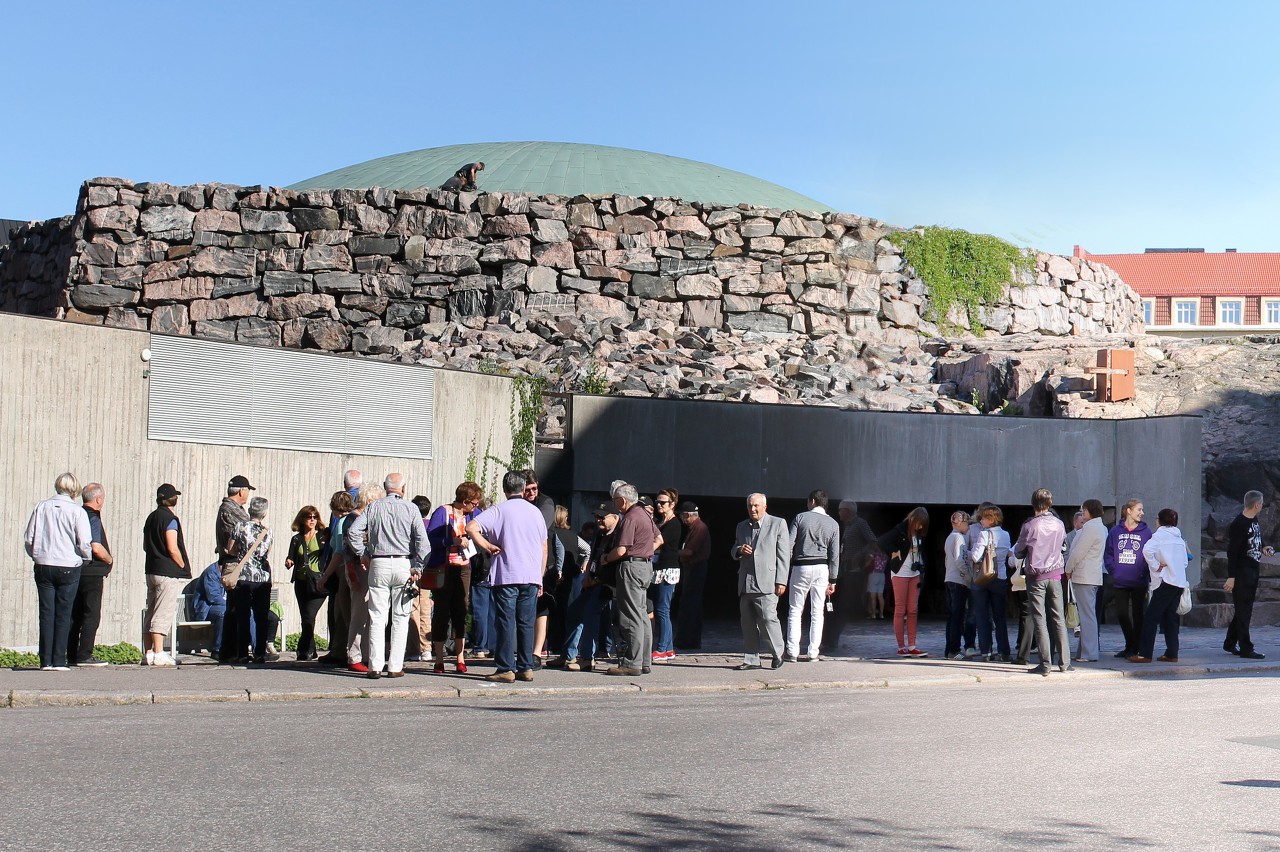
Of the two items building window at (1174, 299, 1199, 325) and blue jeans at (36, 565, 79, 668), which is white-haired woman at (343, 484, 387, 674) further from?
building window at (1174, 299, 1199, 325)

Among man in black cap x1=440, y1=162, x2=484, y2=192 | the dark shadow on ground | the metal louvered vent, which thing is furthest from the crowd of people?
man in black cap x1=440, y1=162, x2=484, y2=192

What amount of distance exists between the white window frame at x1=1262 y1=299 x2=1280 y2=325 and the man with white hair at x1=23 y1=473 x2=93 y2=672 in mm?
65715

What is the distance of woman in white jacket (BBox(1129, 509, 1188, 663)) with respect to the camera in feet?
43.0

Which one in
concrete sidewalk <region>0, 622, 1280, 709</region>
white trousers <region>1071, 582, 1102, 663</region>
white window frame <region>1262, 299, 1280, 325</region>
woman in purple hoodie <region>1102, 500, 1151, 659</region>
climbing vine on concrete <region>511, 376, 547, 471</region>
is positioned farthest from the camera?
white window frame <region>1262, 299, 1280, 325</region>

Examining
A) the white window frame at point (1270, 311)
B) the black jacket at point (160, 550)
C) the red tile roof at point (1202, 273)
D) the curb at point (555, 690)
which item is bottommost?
the curb at point (555, 690)

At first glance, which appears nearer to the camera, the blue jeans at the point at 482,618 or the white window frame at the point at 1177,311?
the blue jeans at the point at 482,618

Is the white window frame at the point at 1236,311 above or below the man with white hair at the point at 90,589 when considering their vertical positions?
above

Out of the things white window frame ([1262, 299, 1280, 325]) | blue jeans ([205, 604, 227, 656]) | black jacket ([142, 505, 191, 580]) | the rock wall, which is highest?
white window frame ([1262, 299, 1280, 325])

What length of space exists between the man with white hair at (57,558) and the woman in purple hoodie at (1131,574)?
9.47 meters

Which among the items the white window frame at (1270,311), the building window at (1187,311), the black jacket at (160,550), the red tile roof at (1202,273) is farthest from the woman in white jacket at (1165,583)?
the building window at (1187,311)

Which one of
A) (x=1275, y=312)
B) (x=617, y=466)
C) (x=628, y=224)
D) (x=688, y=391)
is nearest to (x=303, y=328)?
(x=628, y=224)

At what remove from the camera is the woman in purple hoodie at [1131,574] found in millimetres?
13531

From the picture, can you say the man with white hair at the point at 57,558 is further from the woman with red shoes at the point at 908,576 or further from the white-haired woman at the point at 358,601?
the woman with red shoes at the point at 908,576

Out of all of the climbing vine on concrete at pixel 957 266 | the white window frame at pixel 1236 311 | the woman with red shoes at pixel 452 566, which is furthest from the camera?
the white window frame at pixel 1236 311
